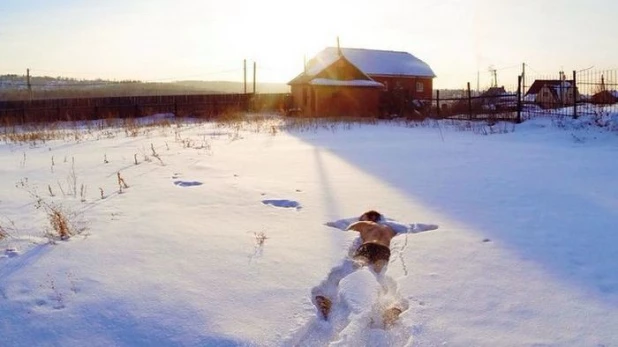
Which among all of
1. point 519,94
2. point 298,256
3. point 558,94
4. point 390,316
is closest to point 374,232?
point 298,256

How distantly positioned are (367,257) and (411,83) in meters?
34.5

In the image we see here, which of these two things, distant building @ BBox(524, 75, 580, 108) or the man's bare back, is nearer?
the man's bare back

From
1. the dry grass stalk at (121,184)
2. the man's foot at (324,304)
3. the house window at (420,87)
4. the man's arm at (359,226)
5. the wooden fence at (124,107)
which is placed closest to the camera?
the man's foot at (324,304)

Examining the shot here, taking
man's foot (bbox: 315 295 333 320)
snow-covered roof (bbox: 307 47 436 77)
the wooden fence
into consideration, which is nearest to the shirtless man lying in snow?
man's foot (bbox: 315 295 333 320)

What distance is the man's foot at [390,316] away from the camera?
272 centimetres

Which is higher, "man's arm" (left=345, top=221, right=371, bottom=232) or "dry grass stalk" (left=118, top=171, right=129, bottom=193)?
"dry grass stalk" (left=118, top=171, right=129, bottom=193)

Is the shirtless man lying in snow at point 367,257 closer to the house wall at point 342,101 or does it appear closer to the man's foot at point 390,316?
the man's foot at point 390,316

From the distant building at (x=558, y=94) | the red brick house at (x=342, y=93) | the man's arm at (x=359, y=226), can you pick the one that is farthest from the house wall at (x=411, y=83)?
the man's arm at (x=359, y=226)

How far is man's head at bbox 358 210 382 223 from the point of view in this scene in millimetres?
4578

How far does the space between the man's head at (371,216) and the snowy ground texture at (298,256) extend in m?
0.15

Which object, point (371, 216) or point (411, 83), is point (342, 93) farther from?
point (371, 216)

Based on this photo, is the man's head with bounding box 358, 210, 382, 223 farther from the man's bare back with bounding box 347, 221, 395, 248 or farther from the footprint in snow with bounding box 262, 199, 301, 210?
the footprint in snow with bounding box 262, 199, 301, 210

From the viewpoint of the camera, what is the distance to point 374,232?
4.19 meters

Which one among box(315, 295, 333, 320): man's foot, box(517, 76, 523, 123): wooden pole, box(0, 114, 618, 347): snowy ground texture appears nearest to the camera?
box(0, 114, 618, 347): snowy ground texture
